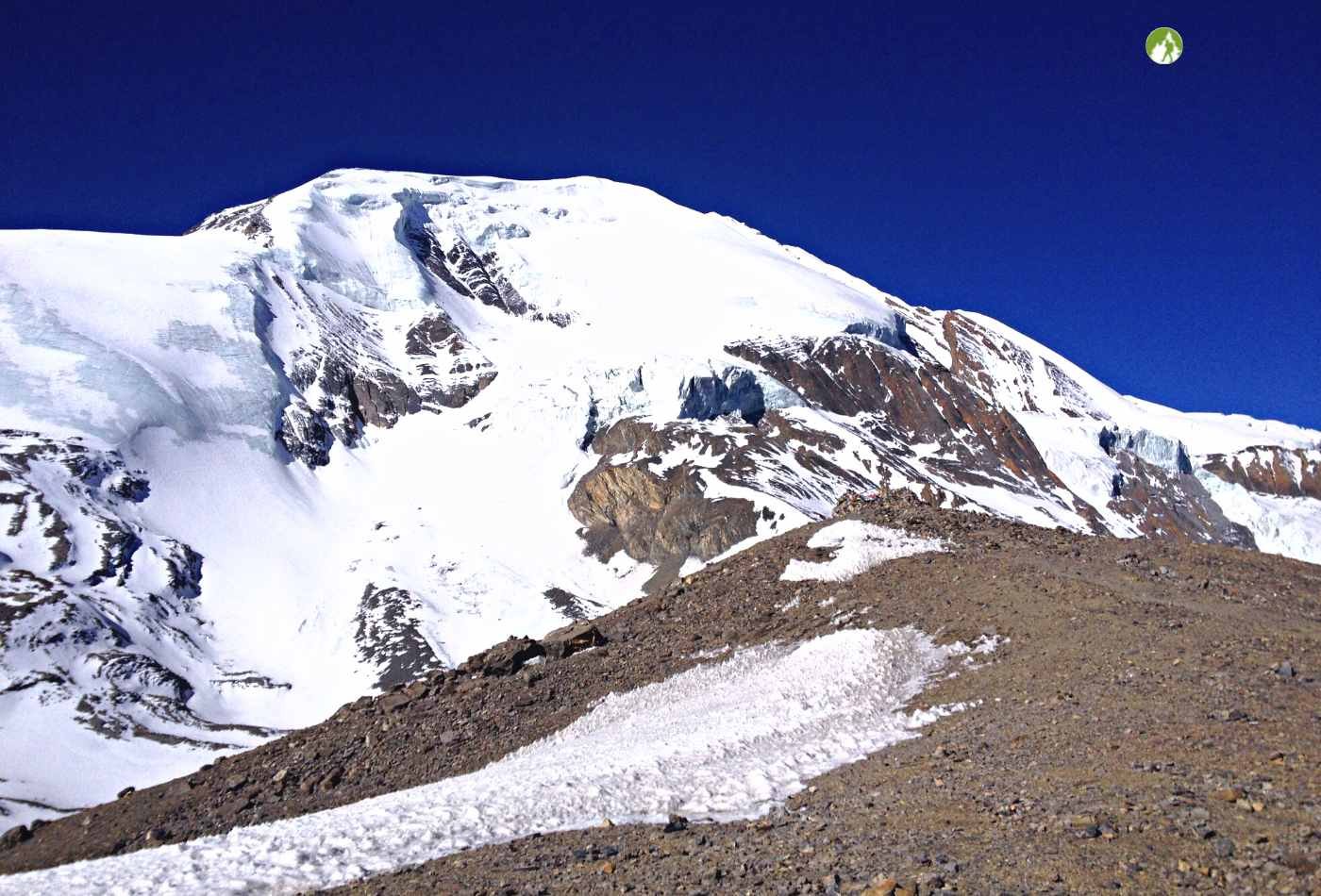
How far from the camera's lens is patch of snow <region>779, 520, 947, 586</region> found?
2578 cm

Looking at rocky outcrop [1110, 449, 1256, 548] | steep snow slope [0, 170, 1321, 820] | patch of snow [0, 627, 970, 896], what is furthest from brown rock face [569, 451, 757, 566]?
patch of snow [0, 627, 970, 896]

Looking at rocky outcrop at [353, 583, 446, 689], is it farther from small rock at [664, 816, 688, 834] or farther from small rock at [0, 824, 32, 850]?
small rock at [664, 816, 688, 834]

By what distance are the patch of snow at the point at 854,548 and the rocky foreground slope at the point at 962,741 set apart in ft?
1.44

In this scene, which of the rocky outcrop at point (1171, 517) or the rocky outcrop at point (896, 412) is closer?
the rocky outcrop at point (896, 412)

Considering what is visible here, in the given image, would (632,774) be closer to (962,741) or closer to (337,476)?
(962,741)

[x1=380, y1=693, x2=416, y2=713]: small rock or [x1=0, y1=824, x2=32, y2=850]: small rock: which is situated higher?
[x1=380, y1=693, x2=416, y2=713]: small rock

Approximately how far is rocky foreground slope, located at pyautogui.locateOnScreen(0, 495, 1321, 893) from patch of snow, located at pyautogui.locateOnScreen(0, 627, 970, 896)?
27.7 inches

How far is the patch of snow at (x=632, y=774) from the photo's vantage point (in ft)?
39.5

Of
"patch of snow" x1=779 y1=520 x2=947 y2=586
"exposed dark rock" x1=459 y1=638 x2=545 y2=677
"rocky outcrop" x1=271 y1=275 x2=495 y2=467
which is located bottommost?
"exposed dark rock" x1=459 y1=638 x2=545 y2=677

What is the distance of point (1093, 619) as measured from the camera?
1906 cm

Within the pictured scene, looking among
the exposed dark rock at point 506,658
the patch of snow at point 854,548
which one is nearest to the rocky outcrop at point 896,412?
the patch of snow at point 854,548

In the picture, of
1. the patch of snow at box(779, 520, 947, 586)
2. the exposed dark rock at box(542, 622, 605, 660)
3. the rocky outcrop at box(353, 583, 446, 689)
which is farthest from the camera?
the rocky outcrop at box(353, 583, 446, 689)

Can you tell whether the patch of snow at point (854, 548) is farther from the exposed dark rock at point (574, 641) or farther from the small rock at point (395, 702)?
the small rock at point (395, 702)

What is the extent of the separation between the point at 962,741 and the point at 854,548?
39.7 feet
